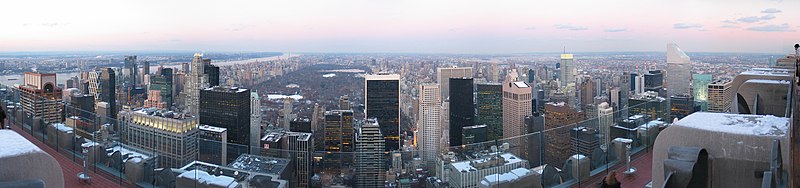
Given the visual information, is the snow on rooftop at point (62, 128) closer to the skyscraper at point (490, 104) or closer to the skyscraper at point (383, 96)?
the skyscraper at point (490, 104)

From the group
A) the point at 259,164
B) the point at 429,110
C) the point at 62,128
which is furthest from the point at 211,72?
the point at 259,164

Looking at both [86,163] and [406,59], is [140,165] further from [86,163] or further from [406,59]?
[406,59]

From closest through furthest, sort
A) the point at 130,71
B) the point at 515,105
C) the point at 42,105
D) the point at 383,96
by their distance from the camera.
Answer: the point at 42,105 → the point at 515,105 → the point at 130,71 → the point at 383,96

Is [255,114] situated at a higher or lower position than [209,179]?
lower

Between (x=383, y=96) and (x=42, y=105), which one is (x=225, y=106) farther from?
(x=42, y=105)

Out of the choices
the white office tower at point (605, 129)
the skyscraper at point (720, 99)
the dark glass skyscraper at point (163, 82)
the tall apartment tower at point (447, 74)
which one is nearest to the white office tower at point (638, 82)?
the skyscraper at point (720, 99)

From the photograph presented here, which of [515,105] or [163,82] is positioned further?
[163,82]

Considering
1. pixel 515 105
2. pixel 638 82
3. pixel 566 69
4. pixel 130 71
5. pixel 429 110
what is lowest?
pixel 429 110
